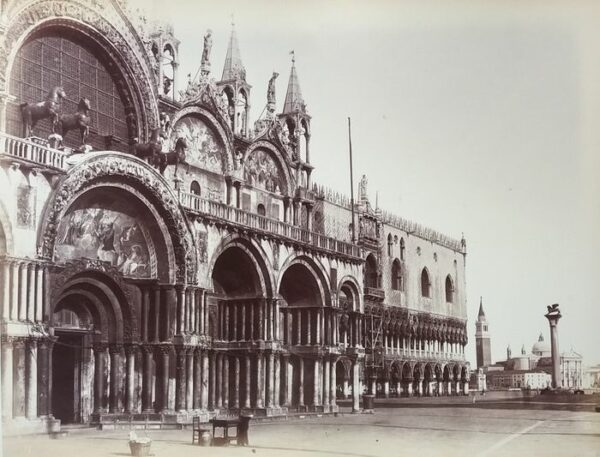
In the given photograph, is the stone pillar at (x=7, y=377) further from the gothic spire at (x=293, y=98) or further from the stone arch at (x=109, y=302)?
the gothic spire at (x=293, y=98)

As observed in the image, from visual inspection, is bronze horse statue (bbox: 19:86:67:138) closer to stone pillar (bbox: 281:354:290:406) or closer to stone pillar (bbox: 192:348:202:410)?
stone pillar (bbox: 192:348:202:410)

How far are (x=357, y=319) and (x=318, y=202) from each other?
35.7 ft

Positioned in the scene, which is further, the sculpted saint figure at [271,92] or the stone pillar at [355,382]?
the stone pillar at [355,382]

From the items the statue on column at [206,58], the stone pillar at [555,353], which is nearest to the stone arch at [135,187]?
the statue on column at [206,58]

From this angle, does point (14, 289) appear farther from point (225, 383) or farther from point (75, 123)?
point (225, 383)

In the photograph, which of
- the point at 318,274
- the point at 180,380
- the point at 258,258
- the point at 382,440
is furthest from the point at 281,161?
the point at 382,440

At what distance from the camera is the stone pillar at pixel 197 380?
1046 inches

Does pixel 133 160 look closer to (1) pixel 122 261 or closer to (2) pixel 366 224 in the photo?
(1) pixel 122 261

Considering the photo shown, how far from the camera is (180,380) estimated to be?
26.0 meters

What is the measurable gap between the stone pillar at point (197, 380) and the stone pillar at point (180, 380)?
0.57 m

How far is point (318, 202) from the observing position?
46750 mm

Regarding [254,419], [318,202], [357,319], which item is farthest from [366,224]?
[254,419]

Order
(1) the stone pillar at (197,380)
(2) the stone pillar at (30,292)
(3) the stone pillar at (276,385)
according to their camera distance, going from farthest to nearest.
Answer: (3) the stone pillar at (276,385)
(1) the stone pillar at (197,380)
(2) the stone pillar at (30,292)

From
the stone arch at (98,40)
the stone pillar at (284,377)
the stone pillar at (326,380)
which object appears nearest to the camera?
the stone arch at (98,40)
